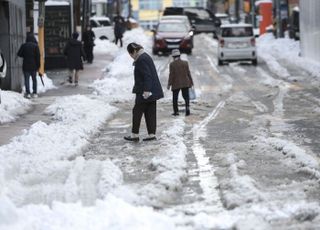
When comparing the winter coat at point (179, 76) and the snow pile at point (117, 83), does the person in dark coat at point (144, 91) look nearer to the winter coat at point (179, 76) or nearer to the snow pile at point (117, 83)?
the winter coat at point (179, 76)

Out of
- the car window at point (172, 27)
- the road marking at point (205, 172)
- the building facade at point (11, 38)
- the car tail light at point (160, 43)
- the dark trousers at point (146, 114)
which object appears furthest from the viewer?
the car window at point (172, 27)

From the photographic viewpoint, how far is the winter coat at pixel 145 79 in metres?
12.1

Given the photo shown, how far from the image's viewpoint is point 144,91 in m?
12.0

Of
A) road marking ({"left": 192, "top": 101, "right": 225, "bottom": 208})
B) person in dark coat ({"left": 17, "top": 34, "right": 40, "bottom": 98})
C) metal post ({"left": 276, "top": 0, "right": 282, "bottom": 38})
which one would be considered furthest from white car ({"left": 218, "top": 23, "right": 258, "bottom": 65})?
road marking ({"left": 192, "top": 101, "right": 225, "bottom": 208})

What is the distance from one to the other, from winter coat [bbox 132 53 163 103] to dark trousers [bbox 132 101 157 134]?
0.15m

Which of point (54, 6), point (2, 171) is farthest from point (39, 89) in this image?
point (2, 171)

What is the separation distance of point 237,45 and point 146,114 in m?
18.3

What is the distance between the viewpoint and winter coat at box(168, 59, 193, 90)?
51.4 feet

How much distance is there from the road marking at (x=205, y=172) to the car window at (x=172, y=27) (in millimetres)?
21588

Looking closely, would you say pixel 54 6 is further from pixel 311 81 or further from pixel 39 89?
pixel 311 81

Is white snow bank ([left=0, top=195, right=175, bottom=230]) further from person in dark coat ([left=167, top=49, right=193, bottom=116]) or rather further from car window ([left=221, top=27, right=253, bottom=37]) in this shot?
car window ([left=221, top=27, right=253, bottom=37])

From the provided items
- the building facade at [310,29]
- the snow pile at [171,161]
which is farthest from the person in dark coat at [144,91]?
the building facade at [310,29]

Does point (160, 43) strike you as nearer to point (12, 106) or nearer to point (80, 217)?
point (12, 106)

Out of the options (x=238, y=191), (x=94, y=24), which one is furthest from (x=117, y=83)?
(x=94, y=24)
